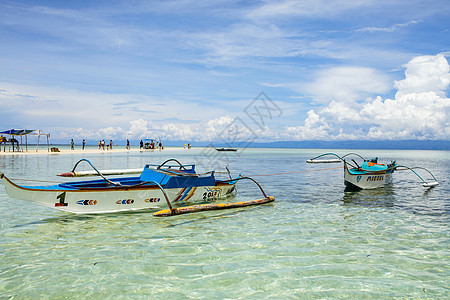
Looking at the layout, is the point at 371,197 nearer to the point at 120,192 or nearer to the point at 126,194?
the point at 126,194

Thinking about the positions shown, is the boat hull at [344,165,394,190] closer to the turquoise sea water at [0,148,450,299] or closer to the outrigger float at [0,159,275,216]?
the turquoise sea water at [0,148,450,299]

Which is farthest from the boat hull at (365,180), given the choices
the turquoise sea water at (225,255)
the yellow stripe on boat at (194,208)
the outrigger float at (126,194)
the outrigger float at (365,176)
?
the yellow stripe on boat at (194,208)

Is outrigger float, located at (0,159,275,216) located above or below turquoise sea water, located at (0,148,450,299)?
above

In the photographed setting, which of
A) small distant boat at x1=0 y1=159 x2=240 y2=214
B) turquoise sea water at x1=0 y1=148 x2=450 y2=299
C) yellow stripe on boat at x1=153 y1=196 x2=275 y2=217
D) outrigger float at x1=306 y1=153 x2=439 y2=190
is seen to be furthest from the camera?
outrigger float at x1=306 y1=153 x2=439 y2=190

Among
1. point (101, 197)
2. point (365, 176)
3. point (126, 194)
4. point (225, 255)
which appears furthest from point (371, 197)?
point (101, 197)

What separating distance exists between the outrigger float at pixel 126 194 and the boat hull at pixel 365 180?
22.4ft

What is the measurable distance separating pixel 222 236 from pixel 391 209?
8.29 m

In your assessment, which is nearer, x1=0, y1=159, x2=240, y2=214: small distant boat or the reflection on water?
x1=0, y1=159, x2=240, y2=214: small distant boat

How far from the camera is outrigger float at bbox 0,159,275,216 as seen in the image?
8953 mm

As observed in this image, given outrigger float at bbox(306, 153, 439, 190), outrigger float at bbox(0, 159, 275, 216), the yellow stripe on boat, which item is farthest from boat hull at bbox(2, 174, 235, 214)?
outrigger float at bbox(306, 153, 439, 190)

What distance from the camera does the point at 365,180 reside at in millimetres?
18062

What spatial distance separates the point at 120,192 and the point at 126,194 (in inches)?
8.9

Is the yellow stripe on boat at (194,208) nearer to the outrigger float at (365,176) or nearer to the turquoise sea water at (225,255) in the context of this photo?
the turquoise sea water at (225,255)

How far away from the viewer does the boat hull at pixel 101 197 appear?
28.6 ft
